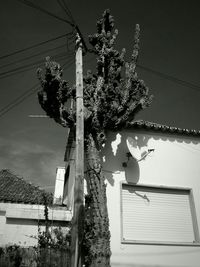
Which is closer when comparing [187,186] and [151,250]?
[151,250]

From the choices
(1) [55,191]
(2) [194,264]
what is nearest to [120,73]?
(2) [194,264]

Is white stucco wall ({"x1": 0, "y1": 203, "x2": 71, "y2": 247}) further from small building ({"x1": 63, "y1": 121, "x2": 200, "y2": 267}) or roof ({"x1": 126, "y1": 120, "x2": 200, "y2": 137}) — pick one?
roof ({"x1": 126, "y1": 120, "x2": 200, "y2": 137})

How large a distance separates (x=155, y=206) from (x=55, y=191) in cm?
785

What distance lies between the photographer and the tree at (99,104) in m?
8.26

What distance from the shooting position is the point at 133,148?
11.0 meters

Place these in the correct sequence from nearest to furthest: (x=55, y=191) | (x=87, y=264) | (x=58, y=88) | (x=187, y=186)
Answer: (x=87, y=264), (x=58, y=88), (x=187, y=186), (x=55, y=191)

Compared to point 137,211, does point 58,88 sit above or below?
above

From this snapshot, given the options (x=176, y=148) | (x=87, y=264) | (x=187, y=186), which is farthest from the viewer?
(x=176, y=148)

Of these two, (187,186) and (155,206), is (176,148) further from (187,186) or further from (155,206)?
(155,206)

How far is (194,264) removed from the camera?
977cm

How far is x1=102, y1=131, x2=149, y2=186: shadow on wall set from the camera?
1057cm

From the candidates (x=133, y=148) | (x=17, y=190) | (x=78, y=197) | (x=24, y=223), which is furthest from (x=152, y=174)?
(x=17, y=190)

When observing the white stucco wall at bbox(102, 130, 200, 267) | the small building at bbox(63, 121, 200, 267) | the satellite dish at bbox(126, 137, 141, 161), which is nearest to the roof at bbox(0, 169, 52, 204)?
the white stucco wall at bbox(102, 130, 200, 267)

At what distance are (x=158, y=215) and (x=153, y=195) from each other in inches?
33.4
